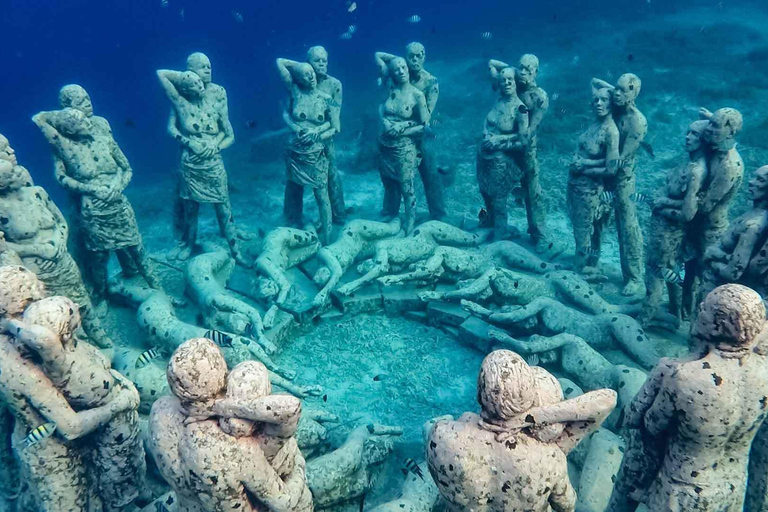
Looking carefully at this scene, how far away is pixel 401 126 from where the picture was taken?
444 inches

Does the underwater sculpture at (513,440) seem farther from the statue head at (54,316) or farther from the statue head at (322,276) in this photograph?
the statue head at (322,276)

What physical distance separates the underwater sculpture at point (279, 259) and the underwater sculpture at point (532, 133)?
14.1ft

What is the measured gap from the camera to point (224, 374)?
13.5ft

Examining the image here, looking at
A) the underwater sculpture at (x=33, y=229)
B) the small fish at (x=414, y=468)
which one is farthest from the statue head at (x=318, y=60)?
the small fish at (x=414, y=468)

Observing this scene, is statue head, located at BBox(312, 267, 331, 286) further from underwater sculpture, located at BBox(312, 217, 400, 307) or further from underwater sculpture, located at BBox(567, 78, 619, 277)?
underwater sculpture, located at BBox(567, 78, 619, 277)

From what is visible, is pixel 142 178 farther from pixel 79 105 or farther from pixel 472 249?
pixel 472 249

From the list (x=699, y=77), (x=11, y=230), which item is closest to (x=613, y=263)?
(x=11, y=230)

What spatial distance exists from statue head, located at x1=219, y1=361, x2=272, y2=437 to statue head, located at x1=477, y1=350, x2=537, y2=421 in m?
1.53

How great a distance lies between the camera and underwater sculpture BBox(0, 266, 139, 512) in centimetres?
510

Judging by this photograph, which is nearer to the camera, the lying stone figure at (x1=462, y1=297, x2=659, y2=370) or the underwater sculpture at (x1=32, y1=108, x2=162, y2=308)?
the lying stone figure at (x1=462, y1=297, x2=659, y2=370)

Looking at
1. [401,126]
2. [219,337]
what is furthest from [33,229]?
[401,126]

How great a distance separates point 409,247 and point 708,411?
21.1ft

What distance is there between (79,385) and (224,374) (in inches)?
80.8

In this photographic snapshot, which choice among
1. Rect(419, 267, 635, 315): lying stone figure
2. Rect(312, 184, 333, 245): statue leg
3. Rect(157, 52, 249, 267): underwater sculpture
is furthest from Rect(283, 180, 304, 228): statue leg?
Rect(419, 267, 635, 315): lying stone figure
